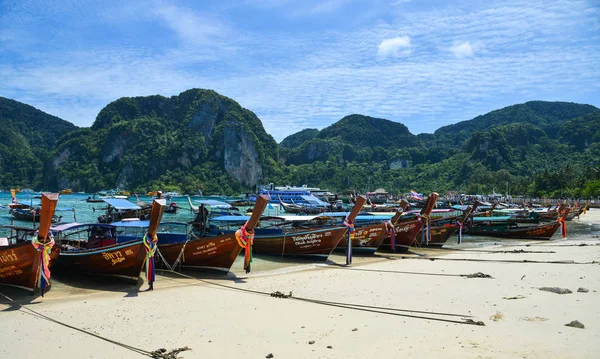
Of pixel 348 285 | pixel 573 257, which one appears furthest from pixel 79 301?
pixel 573 257

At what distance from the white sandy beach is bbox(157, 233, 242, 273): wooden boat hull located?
80cm

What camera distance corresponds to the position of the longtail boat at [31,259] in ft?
33.6

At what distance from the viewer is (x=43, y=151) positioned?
596 ft

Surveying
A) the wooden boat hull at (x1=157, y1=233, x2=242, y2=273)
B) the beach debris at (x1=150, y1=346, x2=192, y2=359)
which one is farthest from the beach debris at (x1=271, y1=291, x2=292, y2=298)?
the beach debris at (x1=150, y1=346, x2=192, y2=359)

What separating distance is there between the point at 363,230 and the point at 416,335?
11.8 meters

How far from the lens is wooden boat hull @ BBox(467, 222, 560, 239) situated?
2683 centimetres

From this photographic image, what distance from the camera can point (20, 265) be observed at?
10.9 m

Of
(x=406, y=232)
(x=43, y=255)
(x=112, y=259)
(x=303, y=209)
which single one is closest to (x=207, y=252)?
(x=112, y=259)

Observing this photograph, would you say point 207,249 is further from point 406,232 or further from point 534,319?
point 406,232

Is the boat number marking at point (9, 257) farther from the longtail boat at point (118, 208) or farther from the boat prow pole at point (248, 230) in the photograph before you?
the longtail boat at point (118, 208)

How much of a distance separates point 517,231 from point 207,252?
21.9 meters

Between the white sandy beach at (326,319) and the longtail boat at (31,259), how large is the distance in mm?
502

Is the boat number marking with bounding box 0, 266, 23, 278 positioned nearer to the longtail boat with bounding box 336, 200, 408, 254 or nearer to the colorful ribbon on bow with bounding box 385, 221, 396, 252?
the longtail boat with bounding box 336, 200, 408, 254

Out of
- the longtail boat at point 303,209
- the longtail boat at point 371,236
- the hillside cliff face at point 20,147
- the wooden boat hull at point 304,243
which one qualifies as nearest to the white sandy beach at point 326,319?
the wooden boat hull at point 304,243
